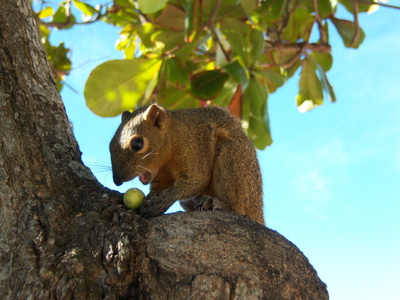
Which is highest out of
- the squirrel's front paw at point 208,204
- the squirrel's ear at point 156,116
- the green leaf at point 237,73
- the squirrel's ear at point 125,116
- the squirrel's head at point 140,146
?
the green leaf at point 237,73

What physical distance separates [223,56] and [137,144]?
125 cm

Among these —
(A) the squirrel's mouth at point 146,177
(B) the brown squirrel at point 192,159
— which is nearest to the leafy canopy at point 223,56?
(B) the brown squirrel at point 192,159

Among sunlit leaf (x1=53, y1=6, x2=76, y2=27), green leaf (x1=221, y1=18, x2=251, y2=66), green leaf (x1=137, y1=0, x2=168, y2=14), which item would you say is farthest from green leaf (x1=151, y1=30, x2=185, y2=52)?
sunlit leaf (x1=53, y1=6, x2=76, y2=27)

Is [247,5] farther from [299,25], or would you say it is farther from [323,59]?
[323,59]

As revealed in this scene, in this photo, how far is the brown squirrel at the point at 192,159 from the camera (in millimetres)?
3051

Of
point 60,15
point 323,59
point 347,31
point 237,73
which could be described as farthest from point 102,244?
point 60,15

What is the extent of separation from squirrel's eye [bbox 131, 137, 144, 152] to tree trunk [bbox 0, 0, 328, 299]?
0.77 m

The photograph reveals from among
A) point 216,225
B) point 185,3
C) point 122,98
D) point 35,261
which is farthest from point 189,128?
point 35,261

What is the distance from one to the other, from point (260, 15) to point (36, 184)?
9.16 ft

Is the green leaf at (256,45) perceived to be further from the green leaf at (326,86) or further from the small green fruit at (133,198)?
the small green fruit at (133,198)

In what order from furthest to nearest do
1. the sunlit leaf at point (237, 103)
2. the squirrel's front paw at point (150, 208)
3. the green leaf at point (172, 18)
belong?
the sunlit leaf at point (237, 103), the green leaf at point (172, 18), the squirrel's front paw at point (150, 208)

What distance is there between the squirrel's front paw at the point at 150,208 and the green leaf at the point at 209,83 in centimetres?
183

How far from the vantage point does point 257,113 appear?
4.02 m

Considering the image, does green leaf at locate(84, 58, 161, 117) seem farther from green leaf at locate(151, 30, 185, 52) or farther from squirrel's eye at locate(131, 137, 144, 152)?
squirrel's eye at locate(131, 137, 144, 152)
